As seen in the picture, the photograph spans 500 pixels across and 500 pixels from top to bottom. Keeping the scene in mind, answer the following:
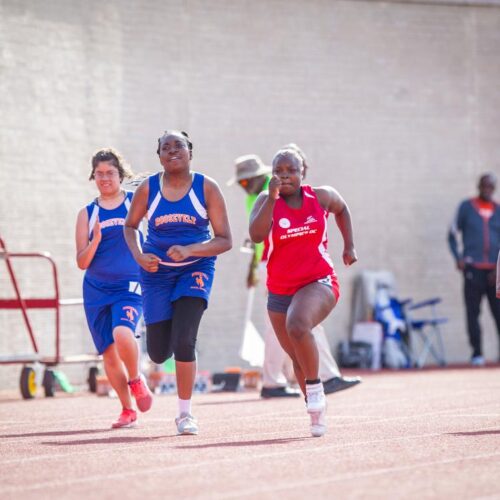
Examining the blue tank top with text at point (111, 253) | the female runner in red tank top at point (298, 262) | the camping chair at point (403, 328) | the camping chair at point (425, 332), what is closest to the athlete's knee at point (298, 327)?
the female runner in red tank top at point (298, 262)

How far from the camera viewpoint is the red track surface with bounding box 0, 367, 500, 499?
601 centimetres

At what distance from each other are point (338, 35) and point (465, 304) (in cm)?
468

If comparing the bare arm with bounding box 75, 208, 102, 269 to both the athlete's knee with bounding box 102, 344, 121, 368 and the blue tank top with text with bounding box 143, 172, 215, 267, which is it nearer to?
the athlete's knee with bounding box 102, 344, 121, 368

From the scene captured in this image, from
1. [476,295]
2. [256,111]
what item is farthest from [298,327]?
[476,295]

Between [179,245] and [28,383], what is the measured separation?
6.22 meters

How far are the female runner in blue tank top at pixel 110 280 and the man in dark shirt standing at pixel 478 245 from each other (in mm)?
10966

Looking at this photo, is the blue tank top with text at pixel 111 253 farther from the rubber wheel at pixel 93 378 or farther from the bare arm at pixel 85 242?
the rubber wheel at pixel 93 378

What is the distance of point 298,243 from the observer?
29.4 feet

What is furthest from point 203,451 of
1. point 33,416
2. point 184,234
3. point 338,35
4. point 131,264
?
point 338,35

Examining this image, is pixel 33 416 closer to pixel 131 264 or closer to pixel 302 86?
pixel 131 264

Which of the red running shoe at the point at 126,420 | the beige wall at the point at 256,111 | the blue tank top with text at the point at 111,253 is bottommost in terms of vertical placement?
the red running shoe at the point at 126,420

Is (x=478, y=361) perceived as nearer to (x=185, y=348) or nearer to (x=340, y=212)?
(x=340, y=212)

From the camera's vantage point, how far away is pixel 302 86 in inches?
798

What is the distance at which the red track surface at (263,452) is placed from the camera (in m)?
6.01
